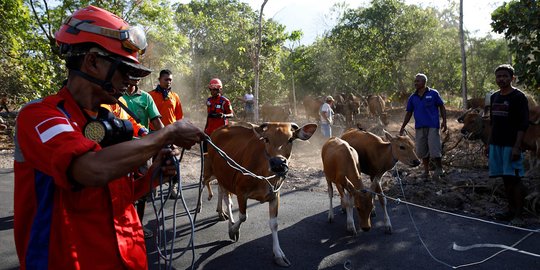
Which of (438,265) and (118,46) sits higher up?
(118,46)

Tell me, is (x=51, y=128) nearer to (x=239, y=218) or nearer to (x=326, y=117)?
(x=239, y=218)

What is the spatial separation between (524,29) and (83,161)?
8.51 m

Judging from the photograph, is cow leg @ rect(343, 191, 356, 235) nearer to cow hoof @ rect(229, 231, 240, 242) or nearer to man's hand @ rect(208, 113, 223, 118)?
cow hoof @ rect(229, 231, 240, 242)

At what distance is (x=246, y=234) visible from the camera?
5.75 meters

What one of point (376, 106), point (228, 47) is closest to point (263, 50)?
point (228, 47)

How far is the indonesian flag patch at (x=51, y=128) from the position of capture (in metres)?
1.52

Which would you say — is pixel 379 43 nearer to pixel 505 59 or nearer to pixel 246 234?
pixel 505 59

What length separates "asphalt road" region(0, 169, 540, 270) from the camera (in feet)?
15.4

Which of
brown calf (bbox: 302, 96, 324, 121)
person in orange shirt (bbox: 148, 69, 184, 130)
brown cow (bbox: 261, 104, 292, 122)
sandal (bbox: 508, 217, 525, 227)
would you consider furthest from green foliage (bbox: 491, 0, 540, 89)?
brown calf (bbox: 302, 96, 324, 121)

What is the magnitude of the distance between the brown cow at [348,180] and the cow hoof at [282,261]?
1236 mm

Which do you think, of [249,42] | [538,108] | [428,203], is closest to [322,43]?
[249,42]

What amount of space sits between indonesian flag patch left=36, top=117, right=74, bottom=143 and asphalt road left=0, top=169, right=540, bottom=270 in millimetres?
3067

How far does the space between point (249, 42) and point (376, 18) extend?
886cm

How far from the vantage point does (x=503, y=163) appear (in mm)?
5832
